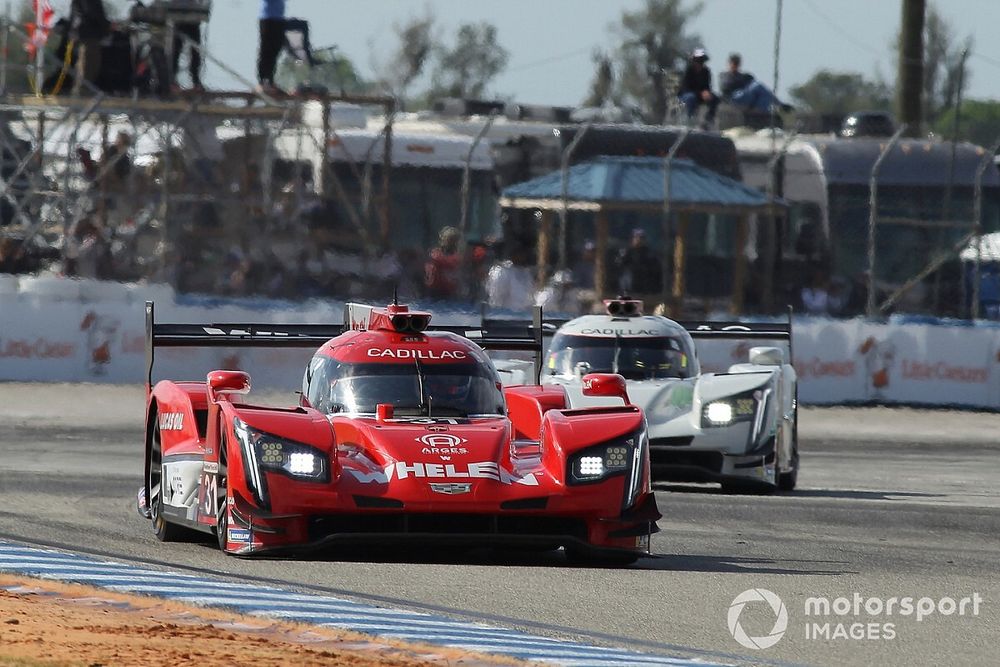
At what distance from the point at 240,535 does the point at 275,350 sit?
44.0 ft

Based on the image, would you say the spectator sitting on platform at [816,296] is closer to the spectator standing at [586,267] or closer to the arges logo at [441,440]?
the spectator standing at [586,267]

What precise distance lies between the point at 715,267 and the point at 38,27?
29.1ft

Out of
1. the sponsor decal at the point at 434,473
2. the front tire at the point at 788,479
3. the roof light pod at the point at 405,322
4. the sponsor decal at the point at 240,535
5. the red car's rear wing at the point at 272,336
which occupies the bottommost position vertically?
the front tire at the point at 788,479

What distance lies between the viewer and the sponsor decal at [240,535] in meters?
9.11

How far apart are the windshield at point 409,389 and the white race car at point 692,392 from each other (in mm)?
3420

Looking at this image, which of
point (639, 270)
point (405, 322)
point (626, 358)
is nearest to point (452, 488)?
point (405, 322)

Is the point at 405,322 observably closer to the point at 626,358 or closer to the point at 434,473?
the point at 434,473

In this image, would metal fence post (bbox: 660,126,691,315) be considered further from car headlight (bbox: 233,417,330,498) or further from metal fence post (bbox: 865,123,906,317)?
car headlight (bbox: 233,417,330,498)

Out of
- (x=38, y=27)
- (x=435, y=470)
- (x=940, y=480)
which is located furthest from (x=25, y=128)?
(x=435, y=470)

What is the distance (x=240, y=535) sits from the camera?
914 centimetres

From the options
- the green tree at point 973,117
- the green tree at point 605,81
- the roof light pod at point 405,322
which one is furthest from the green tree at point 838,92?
the roof light pod at point 405,322

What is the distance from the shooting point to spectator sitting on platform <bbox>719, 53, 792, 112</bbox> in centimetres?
2826

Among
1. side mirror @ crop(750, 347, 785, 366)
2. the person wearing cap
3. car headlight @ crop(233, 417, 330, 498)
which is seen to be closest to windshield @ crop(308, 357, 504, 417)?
car headlight @ crop(233, 417, 330, 498)

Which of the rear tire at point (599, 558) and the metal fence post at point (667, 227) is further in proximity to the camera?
the metal fence post at point (667, 227)
